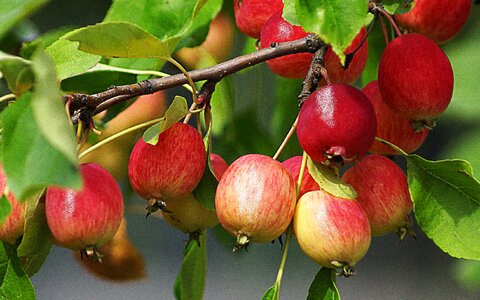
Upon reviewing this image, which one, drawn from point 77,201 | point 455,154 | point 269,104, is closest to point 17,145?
point 77,201

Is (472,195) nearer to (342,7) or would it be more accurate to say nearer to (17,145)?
(342,7)

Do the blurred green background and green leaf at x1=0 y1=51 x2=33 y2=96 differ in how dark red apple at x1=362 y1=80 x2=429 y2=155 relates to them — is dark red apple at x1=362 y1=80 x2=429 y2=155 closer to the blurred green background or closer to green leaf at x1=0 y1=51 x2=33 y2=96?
the blurred green background

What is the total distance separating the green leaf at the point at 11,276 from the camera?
30.8 inches

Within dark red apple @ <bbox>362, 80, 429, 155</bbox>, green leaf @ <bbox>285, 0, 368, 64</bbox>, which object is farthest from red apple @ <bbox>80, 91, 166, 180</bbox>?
green leaf @ <bbox>285, 0, 368, 64</bbox>

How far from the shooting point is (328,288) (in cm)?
75

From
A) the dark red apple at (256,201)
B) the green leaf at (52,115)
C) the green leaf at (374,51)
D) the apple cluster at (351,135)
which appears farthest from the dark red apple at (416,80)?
the green leaf at (52,115)

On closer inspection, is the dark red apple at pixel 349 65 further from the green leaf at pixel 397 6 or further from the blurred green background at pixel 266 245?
the blurred green background at pixel 266 245

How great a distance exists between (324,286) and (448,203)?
0.37 feet

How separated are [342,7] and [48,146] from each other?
0.21 meters

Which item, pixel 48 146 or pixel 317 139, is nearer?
pixel 48 146

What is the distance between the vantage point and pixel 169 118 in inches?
28.4

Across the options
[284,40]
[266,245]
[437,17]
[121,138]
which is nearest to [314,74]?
[284,40]

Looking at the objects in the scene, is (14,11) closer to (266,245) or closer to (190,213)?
(190,213)

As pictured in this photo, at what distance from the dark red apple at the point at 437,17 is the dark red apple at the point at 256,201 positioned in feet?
0.67
